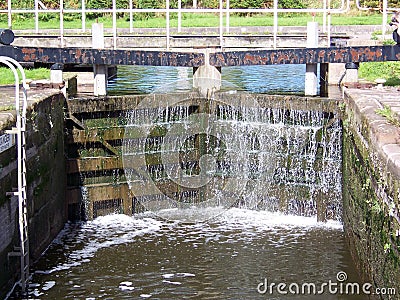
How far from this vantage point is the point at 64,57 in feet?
45.4

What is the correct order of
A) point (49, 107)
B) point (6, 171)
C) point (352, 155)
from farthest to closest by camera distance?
point (49, 107) < point (352, 155) < point (6, 171)

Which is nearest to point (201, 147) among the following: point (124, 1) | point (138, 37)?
point (138, 37)

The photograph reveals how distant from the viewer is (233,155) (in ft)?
45.9

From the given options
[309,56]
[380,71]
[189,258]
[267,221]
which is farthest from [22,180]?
[380,71]

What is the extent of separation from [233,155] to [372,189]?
5.60m

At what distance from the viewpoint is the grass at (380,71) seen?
15.8 m


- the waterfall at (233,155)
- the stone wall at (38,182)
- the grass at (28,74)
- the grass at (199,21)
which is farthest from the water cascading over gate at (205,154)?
the grass at (199,21)

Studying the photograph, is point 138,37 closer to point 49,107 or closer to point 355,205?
point 49,107

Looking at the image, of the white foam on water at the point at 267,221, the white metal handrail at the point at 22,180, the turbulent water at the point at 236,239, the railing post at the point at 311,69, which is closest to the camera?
the white metal handrail at the point at 22,180

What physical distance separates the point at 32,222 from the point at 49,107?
6.74 feet

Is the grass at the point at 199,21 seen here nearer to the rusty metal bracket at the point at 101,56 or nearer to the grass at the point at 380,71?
the grass at the point at 380,71

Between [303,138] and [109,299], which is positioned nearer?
[109,299]

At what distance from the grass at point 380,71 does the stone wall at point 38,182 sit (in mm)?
6538

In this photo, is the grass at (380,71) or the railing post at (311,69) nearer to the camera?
the railing post at (311,69)
